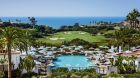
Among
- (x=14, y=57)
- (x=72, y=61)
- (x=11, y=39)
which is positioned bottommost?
(x=72, y=61)

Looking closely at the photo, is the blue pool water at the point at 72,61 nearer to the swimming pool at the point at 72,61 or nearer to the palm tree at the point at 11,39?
the swimming pool at the point at 72,61

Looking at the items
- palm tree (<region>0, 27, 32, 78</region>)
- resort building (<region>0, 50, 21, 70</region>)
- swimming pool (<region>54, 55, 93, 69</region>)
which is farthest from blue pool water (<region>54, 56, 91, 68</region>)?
palm tree (<region>0, 27, 32, 78</region>)

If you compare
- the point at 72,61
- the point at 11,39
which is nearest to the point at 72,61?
the point at 72,61

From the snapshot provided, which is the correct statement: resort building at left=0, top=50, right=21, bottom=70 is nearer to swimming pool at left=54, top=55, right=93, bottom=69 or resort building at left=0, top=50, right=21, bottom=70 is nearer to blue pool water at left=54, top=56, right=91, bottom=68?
swimming pool at left=54, top=55, right=93, bottom=69

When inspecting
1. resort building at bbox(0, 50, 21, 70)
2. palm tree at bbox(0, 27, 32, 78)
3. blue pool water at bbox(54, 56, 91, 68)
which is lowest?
blue pool water at bbox(54, 56, 91, 68)

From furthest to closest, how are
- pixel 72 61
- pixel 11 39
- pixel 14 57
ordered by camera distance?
pixel 72 61, pixel 14 57, pixel 11 39

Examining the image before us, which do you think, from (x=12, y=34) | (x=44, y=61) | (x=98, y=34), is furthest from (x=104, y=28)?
(x=12, y=34)

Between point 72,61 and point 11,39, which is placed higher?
point 11,39

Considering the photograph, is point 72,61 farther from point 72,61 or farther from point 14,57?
point 14,57
